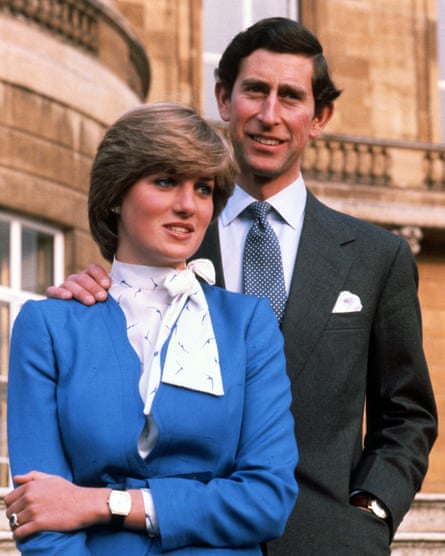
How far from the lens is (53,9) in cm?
993

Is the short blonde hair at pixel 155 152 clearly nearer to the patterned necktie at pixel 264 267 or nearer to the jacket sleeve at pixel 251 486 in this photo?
the jacket sleeve at pixel 251 486

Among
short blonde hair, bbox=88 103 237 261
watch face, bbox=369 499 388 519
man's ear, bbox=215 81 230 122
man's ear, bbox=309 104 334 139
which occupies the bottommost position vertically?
watch face, bbox=369 499 388 519

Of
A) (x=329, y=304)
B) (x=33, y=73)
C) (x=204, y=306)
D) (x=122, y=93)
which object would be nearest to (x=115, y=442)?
(x=204, y=306)

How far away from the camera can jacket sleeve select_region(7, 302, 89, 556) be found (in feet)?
8.05

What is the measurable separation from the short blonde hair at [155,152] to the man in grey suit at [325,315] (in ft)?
1.75

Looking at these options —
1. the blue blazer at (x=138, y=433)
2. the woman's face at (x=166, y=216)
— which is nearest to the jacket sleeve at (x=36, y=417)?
the blue blazer at (x=138, y=433)

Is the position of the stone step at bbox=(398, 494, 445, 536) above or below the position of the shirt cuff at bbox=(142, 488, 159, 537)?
below

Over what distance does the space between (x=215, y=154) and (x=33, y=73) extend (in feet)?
23.5

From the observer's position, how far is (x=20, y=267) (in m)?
9.73

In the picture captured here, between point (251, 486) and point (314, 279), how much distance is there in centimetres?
83

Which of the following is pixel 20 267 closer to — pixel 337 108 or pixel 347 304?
pixel 347 304

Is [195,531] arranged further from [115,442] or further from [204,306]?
[204,306]

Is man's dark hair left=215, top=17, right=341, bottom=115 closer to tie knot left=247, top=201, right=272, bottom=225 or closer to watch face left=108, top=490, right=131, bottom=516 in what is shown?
tie knot left=247, top=201, right=272, bottom=225

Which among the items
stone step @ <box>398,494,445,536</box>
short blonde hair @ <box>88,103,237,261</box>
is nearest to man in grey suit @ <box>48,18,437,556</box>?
short blonde hair @ <box>88,103,237,261</box>
